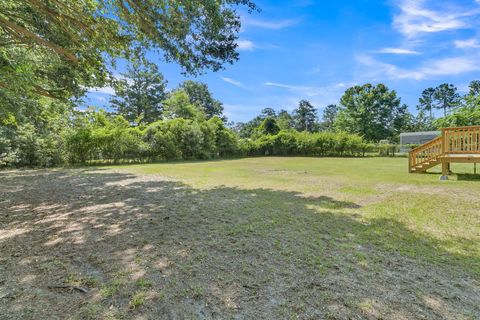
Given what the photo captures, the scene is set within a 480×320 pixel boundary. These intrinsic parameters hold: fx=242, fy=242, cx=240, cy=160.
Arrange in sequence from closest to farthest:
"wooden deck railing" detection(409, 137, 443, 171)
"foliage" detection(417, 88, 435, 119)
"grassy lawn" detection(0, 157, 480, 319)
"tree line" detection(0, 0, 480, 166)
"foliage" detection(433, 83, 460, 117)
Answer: "grassy lawn" detection(0, 157, 480, 319), "tree line" detection(0, 0, 480, 166), "wooden deck railing" detection(409, 137, 443, 171), "foliage" detection(433, 83, 460, 117), "foliage" detection(417, 88, 435, 119)

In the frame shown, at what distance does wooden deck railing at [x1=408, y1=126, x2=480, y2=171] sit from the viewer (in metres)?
7.90

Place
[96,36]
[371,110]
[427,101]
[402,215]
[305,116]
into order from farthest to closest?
1. [427,101]
2. [305,116]
3. [371,110]
4. [96,36]
5. [402,215]

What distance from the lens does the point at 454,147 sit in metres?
8.33

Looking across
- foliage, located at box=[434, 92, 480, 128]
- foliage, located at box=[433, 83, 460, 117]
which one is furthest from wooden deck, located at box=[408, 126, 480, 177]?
foliage, located at box=[433, 83, 460, 117]

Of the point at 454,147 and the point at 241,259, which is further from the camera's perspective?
the point at 454,147

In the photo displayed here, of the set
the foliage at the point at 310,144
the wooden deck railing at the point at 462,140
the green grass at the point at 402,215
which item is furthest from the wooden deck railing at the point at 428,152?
the foliage at the point at 310,144

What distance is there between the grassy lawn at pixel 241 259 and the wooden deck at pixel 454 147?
3.73m

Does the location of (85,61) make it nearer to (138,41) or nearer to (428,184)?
(138,41)

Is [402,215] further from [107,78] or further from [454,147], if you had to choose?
[107,78]

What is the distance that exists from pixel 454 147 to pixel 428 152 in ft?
3.31

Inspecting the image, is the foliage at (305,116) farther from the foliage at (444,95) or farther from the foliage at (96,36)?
the foliage at (96,36)

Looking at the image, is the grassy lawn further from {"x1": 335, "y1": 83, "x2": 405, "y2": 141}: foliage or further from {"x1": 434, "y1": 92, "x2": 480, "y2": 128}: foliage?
{"x1": 335, "y1": 83, "x2": 405, "y2": 141}: foliage

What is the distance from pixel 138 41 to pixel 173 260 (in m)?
5.50

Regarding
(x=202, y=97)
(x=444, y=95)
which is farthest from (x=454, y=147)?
(x=444, y=95)
